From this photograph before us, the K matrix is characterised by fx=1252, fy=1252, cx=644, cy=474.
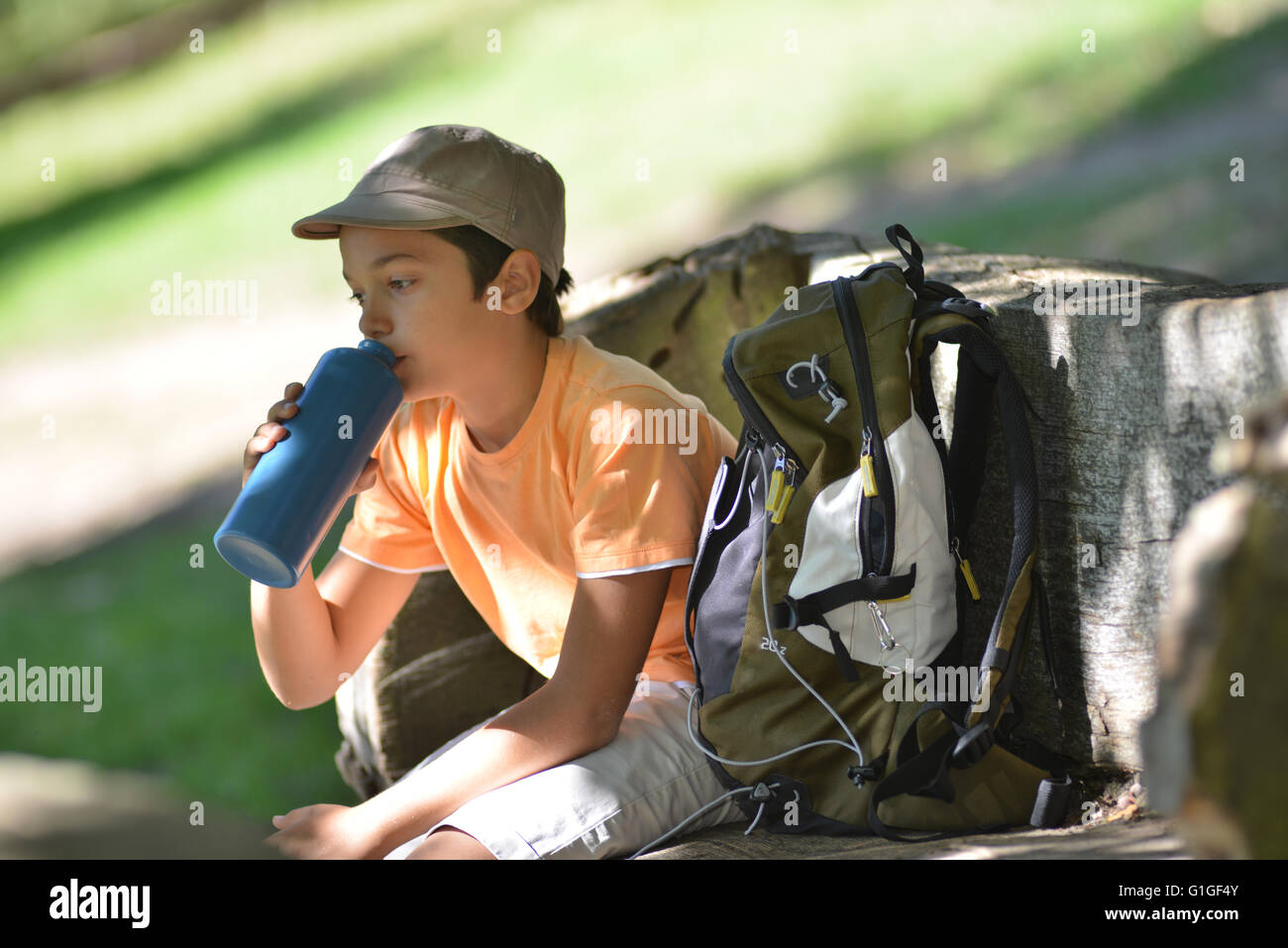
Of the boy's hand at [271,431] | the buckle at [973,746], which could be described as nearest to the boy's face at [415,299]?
the boy's hand at [271,431]

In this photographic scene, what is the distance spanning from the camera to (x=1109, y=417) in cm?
171

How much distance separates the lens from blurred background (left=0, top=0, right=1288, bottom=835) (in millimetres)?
4469

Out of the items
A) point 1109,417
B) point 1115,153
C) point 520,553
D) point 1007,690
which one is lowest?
point 1007,690

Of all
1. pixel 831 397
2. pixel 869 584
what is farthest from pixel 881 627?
pixel 831 397

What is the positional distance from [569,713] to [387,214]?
30.4 inches

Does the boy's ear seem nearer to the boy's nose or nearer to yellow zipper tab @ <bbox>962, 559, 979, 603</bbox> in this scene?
the boy's nose

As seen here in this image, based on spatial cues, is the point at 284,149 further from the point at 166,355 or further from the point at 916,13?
the point at 916,13

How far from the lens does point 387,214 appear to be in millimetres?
1816

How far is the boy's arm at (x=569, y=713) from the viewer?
1825 millimetres

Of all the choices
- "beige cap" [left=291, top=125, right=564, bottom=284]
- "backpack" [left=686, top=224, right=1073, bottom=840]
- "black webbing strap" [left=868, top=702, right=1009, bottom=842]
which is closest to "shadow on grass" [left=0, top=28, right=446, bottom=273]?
"beige cap" [left=291, top=125, right=564, bottom=284]

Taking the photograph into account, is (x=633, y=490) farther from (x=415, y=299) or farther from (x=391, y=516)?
(x=391, y=516)
